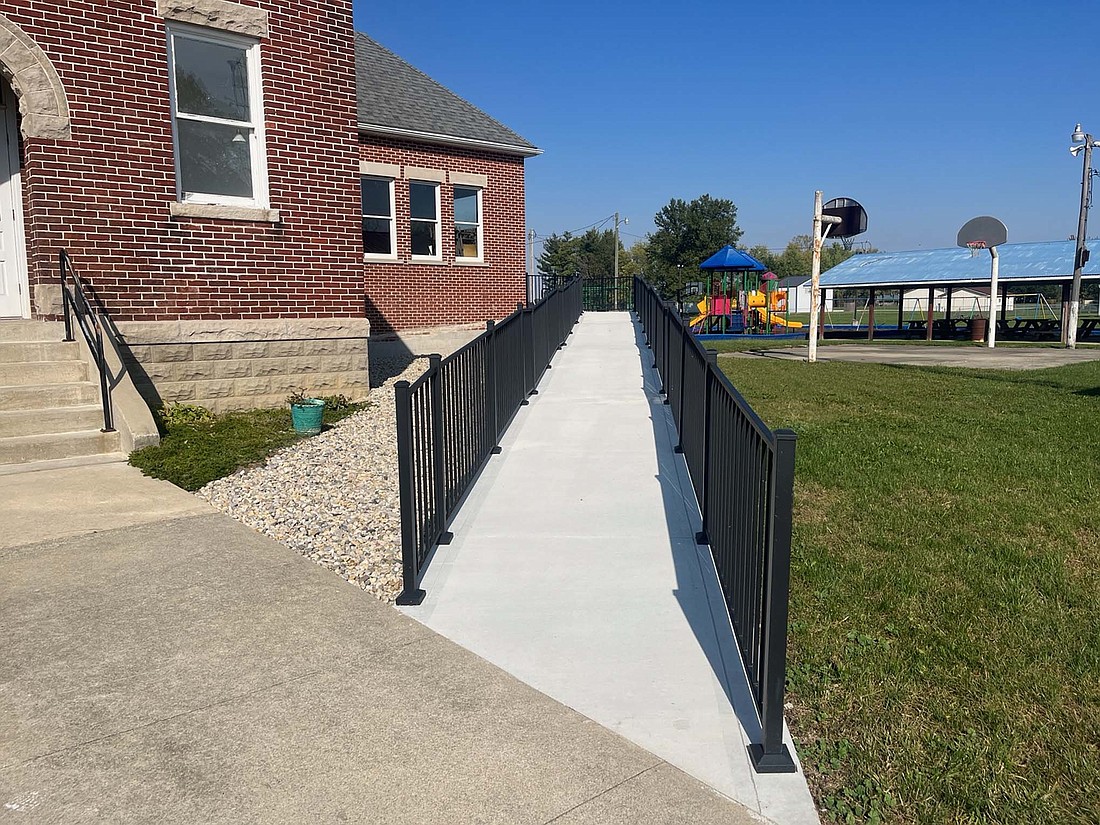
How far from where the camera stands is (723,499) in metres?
4.41

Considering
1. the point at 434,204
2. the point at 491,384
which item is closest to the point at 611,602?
the point at 491,384

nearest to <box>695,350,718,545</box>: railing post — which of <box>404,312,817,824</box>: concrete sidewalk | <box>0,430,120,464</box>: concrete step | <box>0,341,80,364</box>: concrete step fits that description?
<box>404,312,817,824</box>: concrete sidewalk

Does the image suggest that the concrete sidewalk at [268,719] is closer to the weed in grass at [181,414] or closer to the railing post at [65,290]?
the weed in grass at [181,414]

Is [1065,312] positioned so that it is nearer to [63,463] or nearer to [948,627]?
[948,627]

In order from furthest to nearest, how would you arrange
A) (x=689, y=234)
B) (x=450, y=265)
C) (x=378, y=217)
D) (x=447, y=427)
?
1. (x=689, y=234)
2. (x=450, y=265)
3. (x=378, y=217)
4. (x=447, y=427)

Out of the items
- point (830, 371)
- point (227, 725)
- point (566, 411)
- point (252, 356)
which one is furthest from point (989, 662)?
point (830, 371)

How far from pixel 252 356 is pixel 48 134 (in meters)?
3.30

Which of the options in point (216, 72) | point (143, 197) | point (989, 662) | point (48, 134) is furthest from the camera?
point (216, 72)

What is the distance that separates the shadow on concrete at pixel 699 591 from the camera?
3.53 metres

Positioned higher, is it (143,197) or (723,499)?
(143,197)

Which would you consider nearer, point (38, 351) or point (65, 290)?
point (38, 351)

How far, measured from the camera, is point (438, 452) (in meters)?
5.30

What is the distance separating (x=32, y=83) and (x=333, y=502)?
620cm

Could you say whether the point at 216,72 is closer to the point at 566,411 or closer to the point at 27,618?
the point at 566,411
